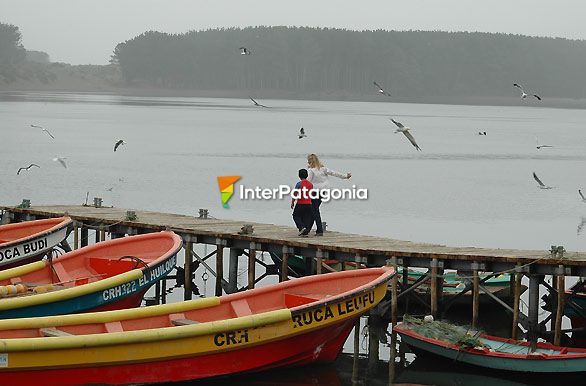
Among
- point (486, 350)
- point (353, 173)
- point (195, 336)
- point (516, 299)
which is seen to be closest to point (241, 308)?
point (195, 336)

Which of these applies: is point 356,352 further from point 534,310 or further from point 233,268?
point 233,268

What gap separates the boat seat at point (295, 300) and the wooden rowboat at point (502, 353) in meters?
1.92

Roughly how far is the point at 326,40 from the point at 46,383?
611 ft

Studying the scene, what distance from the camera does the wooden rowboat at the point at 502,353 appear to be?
1777 cm

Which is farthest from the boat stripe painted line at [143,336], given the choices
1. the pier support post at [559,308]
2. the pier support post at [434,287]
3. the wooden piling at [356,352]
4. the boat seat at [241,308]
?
the pier support post at [559,308]

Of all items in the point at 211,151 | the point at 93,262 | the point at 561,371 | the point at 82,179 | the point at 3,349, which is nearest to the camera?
the point at 3,349

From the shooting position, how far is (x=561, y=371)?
17828 millimetres

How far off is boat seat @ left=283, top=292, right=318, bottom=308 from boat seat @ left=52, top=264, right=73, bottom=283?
4.21 metres

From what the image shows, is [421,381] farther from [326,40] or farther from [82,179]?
[326,40]

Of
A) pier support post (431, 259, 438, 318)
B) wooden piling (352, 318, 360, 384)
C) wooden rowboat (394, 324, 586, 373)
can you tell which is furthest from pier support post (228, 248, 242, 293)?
→ wooden rowboat (394, 324, 586, 373)

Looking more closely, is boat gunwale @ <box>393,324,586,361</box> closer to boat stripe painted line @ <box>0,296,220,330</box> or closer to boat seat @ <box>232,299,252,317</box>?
boat seat @ <box>232,299,252,317</box>

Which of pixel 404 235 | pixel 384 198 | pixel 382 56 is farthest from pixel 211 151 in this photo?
pixel 382 56

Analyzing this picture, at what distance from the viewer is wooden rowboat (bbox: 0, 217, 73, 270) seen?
22.3 metres

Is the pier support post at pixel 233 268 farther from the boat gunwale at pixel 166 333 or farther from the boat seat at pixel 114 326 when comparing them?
the boat seat at pixel 114 326
